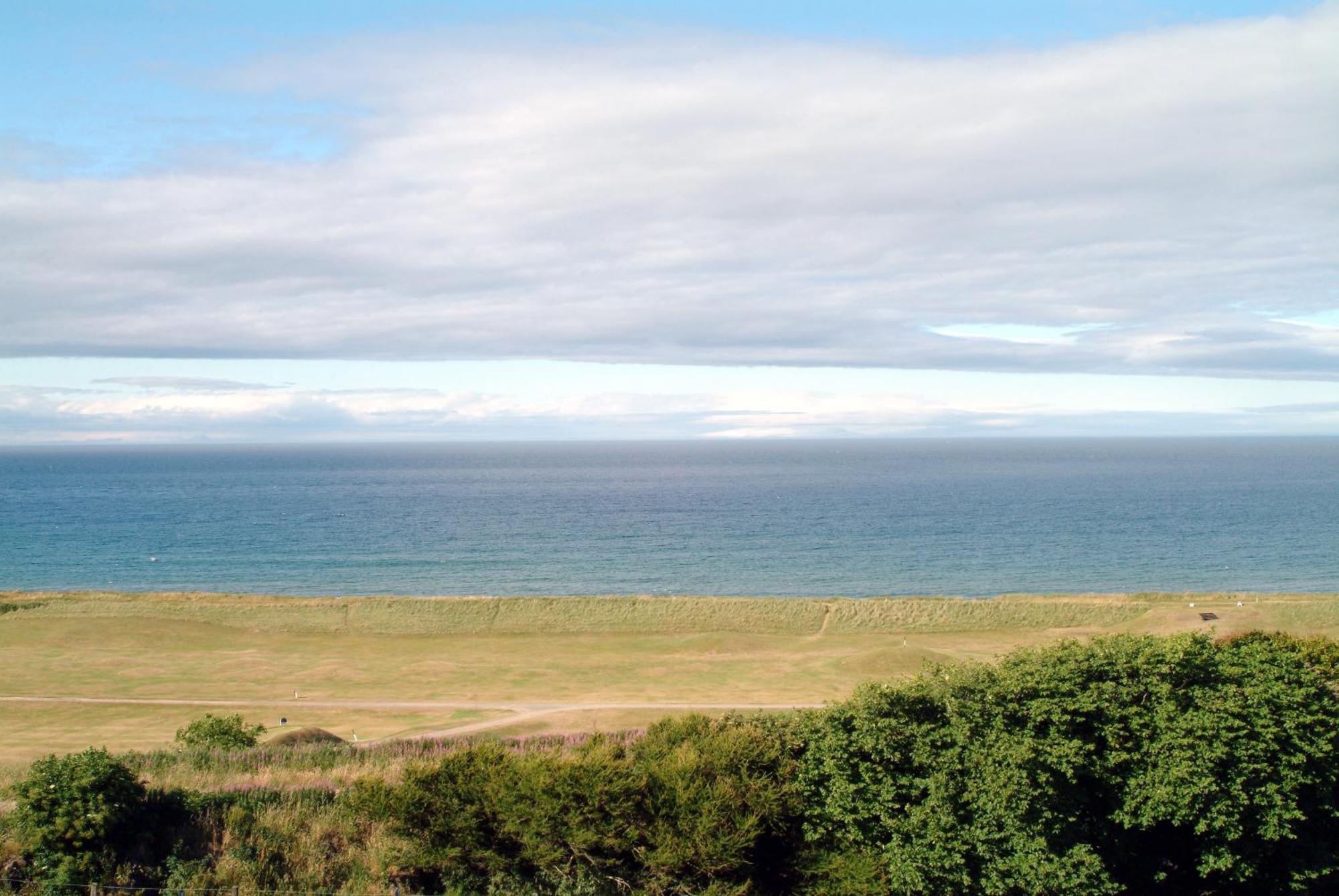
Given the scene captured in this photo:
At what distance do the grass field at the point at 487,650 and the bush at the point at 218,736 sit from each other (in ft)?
15.9

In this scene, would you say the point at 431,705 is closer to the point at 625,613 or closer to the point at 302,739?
the point at 302,739

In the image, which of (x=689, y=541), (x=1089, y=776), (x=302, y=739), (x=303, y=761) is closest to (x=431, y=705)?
(x=302, y=739)

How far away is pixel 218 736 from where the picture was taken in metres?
25.2

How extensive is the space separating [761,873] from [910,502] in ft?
417

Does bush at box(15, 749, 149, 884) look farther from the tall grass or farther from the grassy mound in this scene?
the grassy mound

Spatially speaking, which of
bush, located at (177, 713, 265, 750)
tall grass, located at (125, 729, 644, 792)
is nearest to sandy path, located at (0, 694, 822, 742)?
tall grass, located at (125, 729, 644, 792)

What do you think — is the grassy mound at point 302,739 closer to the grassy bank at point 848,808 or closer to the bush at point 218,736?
the bush at point 218,736

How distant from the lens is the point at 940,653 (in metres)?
43.8

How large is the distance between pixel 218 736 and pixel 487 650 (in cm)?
2373

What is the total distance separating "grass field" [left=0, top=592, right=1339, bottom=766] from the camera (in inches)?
1369

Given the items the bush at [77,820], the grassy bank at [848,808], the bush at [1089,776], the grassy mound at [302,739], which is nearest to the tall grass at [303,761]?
the grassy mound at [302,739]

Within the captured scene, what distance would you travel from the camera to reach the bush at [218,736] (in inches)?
985

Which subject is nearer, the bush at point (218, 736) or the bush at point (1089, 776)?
the bush at point (1089, 776)

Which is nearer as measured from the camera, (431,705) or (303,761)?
(303,761)
